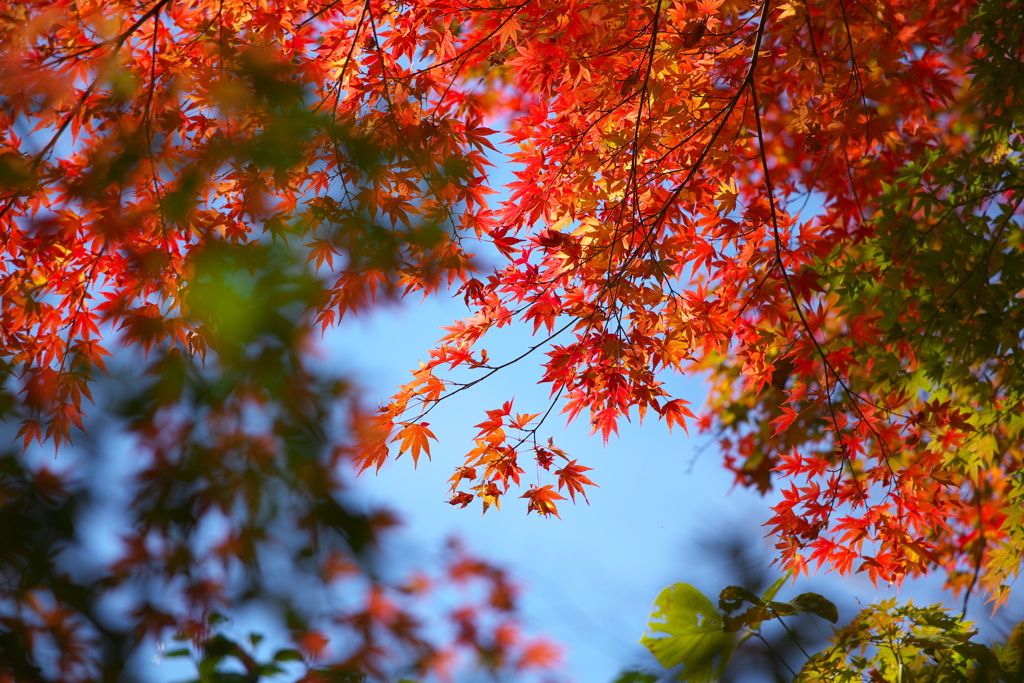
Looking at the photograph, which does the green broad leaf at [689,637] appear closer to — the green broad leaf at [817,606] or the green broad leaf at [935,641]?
the green broad leaf at [817,606]

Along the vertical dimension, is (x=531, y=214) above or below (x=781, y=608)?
above

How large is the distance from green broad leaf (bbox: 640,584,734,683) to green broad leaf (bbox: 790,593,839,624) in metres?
0.31

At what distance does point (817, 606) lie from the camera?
255 centimetres

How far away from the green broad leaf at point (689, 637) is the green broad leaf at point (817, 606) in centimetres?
31

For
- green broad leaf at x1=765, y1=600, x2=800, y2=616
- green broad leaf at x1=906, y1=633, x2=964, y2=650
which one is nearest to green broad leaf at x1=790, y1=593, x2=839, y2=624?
green broad leaf at x1=765, y1=600, x2=800, y2=616

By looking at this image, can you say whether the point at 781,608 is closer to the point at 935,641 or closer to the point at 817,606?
the point at 817,606

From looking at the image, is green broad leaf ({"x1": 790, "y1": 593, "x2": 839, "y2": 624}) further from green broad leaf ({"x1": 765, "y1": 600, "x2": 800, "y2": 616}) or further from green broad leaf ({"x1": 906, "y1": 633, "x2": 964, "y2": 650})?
green broad leaf ({"x1": 906, "y1": 633, "x2": 964, "y2": 650})

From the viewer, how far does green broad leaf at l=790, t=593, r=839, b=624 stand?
2531mm

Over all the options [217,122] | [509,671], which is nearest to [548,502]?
[509,671]

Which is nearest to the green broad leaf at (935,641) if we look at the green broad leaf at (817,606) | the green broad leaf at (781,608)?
the green broad leaf at (817,606)

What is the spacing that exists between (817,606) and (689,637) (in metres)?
0.50

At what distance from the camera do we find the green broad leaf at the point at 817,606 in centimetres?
253

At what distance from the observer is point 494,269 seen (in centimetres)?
251

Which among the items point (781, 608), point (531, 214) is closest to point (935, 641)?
point (781, 608)
